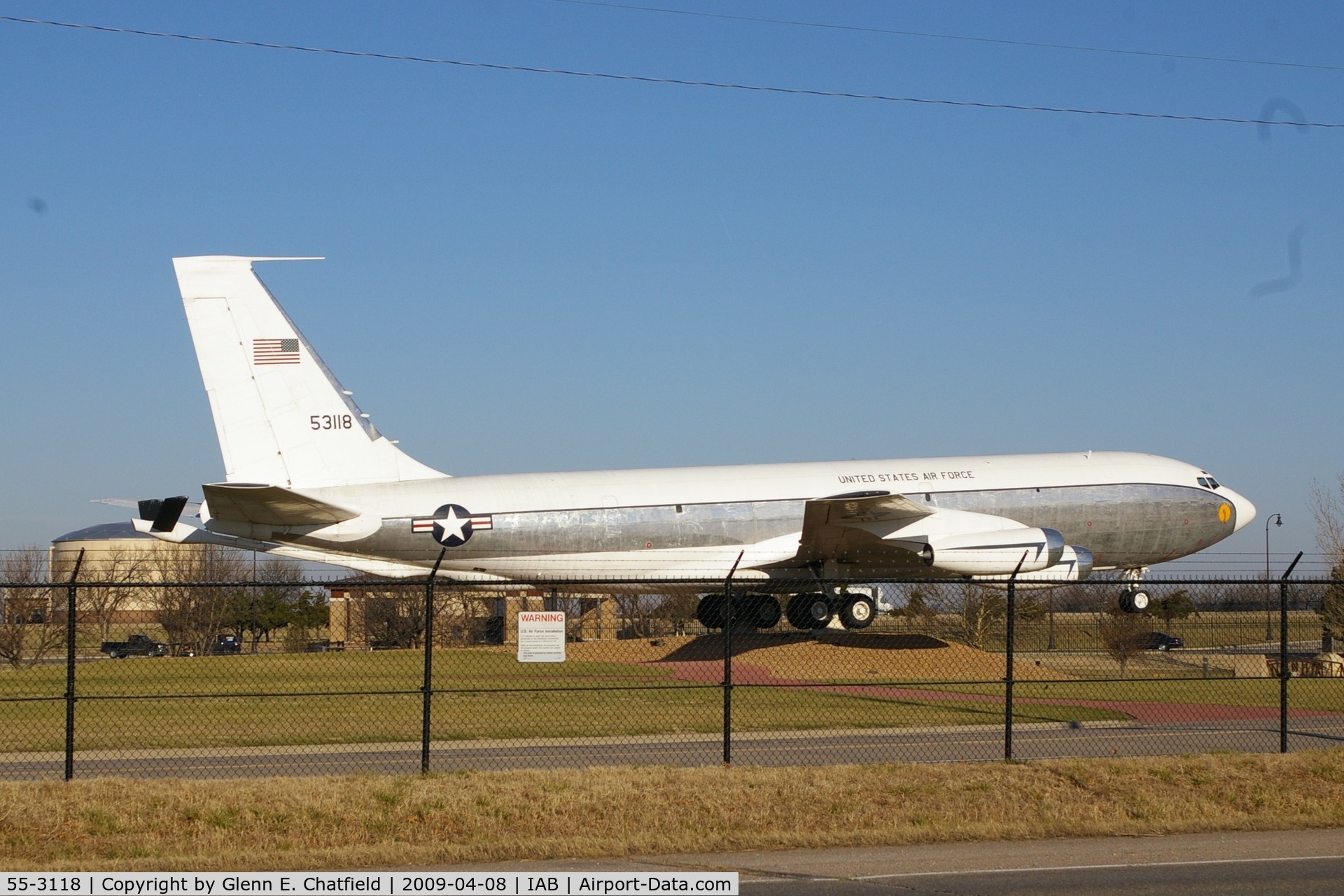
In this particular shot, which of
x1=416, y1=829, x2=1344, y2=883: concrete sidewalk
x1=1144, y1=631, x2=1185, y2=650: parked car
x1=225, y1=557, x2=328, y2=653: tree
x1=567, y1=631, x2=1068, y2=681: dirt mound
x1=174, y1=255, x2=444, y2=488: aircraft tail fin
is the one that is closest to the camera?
x1=416, y1=829, x2=1344, y2=883: concrete sidewalk

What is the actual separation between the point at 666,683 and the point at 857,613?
7.07 m

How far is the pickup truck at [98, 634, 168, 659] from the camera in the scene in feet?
120

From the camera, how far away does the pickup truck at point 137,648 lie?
3663 centimetres

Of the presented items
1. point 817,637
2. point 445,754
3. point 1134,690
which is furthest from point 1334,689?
point 445,754

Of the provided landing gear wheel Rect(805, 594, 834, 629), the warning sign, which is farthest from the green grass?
landing gear wheel Rect(805, 594, 834, 629)

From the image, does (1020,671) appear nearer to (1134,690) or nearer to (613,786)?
(1134,690)

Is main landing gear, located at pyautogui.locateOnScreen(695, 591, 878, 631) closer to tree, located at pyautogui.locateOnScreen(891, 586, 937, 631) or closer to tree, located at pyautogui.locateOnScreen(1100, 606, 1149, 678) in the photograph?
tree, located at pyautogui.locateOnScreen(891, 586, 937, 631)

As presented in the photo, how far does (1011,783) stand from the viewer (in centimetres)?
1442

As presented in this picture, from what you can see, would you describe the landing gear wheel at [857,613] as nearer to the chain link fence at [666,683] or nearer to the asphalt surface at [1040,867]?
the chain link fence at [666,683]

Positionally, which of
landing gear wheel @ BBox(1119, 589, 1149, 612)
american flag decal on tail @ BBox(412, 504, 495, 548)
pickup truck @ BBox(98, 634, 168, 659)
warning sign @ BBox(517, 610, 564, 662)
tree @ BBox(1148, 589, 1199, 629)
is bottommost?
pickup truck @ BBox(98, 634, 168, 659)

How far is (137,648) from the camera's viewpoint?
43.3 m

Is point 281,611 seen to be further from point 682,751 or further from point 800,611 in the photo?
point 682,751

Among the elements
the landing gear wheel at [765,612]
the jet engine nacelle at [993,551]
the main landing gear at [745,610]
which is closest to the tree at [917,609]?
the jet engine nacelle at [993,551]

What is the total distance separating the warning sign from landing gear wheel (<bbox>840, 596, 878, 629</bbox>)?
62.4 feet
